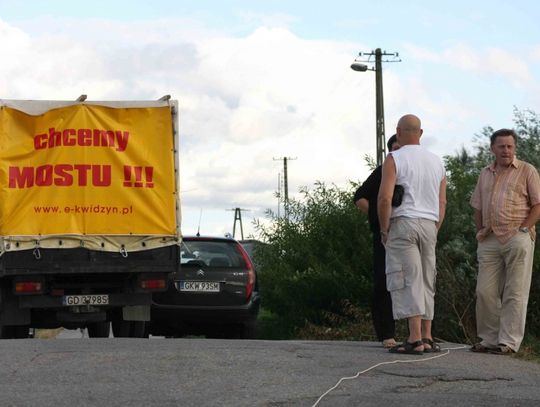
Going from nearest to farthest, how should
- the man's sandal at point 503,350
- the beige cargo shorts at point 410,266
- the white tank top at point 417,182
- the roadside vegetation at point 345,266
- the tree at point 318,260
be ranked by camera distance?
1. the beige cargo shorts at point 410,266
2. the white tank top at point 417,182
3. the man's sandal at point 503,350
4. the roadside vegetation at point 345,266
5. the tree at point 318,260

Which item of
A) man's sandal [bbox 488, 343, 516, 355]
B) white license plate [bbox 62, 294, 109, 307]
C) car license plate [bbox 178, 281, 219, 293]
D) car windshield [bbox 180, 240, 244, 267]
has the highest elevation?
car windshield [bbox 180, 240, 244, 267]

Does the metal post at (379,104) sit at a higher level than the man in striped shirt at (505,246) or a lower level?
higher

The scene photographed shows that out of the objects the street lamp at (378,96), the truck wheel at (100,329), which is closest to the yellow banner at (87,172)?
the truck wheel at (100,329)

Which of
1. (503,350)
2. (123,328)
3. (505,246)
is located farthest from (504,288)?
(123,328)

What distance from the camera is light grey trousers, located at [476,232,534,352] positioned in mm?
9888

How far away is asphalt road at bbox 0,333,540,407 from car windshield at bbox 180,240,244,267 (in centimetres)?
533

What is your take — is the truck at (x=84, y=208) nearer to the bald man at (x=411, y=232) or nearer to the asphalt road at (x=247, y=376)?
the asphalt road at (x=247, y=376)

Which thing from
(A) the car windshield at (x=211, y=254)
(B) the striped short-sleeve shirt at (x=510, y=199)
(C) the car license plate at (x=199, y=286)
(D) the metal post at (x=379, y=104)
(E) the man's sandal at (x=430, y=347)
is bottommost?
(E) the man's sandal at (x=430, y=347)

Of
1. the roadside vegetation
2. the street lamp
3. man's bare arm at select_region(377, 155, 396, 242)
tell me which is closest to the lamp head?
the street lamp

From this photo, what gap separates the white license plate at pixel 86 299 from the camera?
44.9 ft

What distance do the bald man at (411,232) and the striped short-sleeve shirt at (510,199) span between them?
563mm

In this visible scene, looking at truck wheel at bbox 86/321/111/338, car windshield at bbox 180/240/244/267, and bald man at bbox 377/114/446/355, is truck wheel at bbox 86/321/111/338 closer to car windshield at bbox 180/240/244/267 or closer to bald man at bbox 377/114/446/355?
car windshield at bbox 180/240/244/267

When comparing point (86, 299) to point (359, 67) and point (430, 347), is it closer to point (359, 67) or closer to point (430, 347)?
point (430, 347)

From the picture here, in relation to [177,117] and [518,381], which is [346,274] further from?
[518,381]
